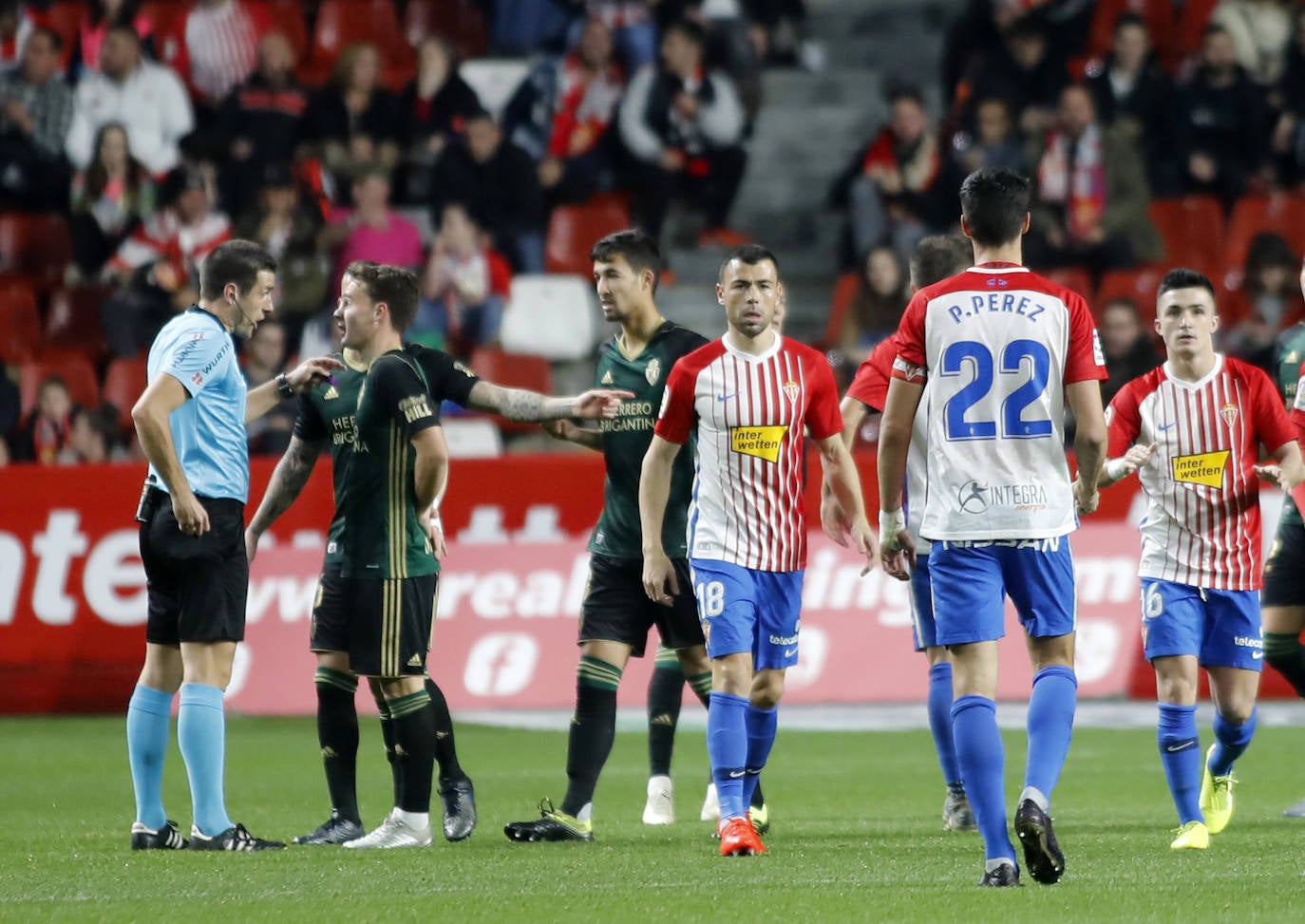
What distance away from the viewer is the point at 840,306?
52.7 feet

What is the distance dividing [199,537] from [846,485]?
2.29 metres

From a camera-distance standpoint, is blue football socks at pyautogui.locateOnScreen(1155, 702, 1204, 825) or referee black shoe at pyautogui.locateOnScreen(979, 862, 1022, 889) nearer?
referee black shoe at pyautogui.locateOnScreen(979, 862, 1022, 889)

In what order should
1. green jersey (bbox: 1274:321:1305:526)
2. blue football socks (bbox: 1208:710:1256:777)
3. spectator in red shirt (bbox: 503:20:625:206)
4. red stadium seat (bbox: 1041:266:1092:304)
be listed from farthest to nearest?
1. spectator in red shirt (bbox: 503:20:625:206)
2. red stadium seat (bbox: 1041:266:1092:304)
3. green jersey (bbox: 1274:321:1305:526)
4. blue football socks (bbox: 1208:710:1256:777)

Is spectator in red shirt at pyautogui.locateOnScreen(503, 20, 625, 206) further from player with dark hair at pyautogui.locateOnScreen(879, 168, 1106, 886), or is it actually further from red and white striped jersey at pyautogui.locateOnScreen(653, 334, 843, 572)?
player with dark hair at pyautogui.locateOnScreen(879, 168, 1106, 886)

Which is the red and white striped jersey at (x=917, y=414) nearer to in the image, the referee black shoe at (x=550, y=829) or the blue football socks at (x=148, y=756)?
the referee black shoe at (x=550, y=829)

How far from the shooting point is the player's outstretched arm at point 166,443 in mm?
6688

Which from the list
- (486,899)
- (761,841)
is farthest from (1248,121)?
(486,899)

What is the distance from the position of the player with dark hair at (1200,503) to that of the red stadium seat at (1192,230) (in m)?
9.87

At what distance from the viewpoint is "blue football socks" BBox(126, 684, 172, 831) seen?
22.8 feet

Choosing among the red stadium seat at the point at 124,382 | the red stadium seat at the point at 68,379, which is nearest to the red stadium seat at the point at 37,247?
the red stadium seat at the point at 68,379

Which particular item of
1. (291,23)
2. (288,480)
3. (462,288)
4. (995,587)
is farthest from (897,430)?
(291,23)

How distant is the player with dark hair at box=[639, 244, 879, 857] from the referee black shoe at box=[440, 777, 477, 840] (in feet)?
3.50

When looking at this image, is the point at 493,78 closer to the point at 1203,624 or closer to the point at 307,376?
the point at 307,376

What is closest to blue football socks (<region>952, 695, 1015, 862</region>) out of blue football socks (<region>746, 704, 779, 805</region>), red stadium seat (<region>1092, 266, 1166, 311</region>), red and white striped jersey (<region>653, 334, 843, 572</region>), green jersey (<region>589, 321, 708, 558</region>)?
red and white striped jersey (<region>653, 334, 843, 572</region>)
